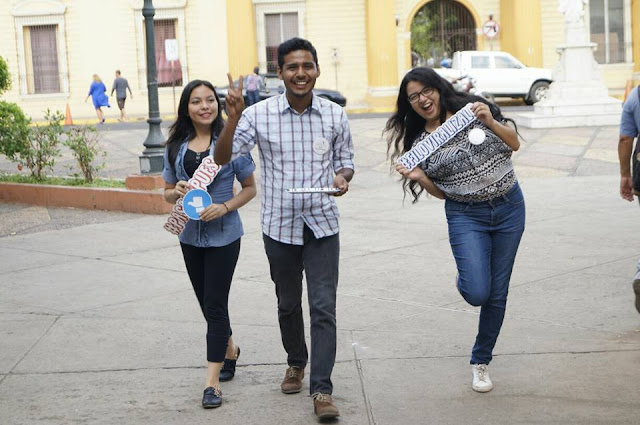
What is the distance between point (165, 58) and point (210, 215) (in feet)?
106

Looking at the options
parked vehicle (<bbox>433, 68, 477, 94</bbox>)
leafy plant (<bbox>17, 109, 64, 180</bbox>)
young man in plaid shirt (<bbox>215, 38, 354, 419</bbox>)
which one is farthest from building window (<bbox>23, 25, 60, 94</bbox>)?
young man in plaid shirt (<bbox>215, 38, 354, 419</bbox>)

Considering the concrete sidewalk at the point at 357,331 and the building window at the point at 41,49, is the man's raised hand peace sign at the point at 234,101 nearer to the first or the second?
the concrete sidewalk at the point at 357,331

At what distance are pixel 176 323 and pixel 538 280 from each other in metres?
2.88

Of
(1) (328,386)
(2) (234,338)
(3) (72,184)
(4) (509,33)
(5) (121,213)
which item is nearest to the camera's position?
(1) (328,386)

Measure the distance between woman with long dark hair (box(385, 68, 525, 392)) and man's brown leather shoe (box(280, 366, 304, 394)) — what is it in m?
0.92

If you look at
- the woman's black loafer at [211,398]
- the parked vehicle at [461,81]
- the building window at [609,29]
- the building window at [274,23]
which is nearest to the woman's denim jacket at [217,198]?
the woman's black loafer at [211,398]

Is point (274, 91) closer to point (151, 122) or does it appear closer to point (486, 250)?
point (151, 122)

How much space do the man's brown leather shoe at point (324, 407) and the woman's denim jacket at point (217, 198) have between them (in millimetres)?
956

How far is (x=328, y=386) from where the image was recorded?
500 centimetres

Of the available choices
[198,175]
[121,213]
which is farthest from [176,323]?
[121,213]

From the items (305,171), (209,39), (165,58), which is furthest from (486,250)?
(165,58)

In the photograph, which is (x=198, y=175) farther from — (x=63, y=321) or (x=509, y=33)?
(x=509, y=33)

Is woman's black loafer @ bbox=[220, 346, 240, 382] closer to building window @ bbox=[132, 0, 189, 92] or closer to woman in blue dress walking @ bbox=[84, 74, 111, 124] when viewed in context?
woman in blue dress walking @ bbox=[84, 74, 111, 124]

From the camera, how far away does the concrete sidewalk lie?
5168 millimetres
